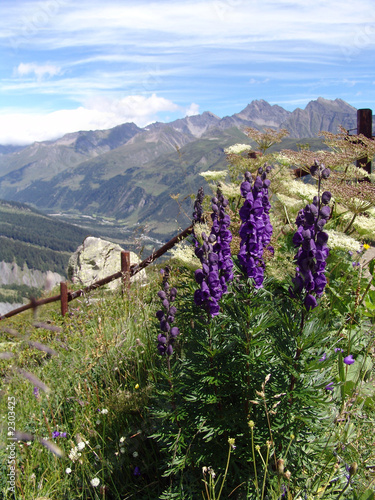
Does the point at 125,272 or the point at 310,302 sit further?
the point at 125,272

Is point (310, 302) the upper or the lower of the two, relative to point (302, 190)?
lower

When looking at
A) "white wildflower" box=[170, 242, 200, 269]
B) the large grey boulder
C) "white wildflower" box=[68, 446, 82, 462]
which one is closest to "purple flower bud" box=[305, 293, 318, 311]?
"white wildflower" box=[170, 242, 200, 269]

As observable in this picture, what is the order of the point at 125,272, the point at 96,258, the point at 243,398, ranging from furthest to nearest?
the point at 96,258 → the point at 125,272 → the point at 243,398

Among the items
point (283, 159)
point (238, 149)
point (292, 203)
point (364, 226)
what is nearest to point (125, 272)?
point (238, 149)

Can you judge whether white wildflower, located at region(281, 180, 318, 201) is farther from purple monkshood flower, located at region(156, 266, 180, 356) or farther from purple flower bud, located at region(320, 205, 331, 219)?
purple monkshood flower, located at region(156, 266, 180, 356)

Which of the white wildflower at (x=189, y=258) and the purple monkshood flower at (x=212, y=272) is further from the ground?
the purple monkshood flower at (x=212, y=272)

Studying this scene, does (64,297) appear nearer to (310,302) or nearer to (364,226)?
(364,226)

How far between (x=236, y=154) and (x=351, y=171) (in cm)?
193

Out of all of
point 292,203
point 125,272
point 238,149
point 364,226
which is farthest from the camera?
point 125,272

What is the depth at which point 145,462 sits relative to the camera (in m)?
3.84

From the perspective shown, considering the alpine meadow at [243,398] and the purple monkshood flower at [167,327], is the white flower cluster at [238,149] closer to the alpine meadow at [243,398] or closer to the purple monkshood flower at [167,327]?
the alpine meadow at [243,398]

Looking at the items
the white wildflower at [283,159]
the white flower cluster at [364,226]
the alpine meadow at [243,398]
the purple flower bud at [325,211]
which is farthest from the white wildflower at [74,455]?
the white wildflower at [283,159]

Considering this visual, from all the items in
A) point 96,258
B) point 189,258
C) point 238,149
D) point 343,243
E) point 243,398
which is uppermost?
point 238,149

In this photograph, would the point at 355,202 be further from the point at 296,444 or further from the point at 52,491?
the point at 52,491
